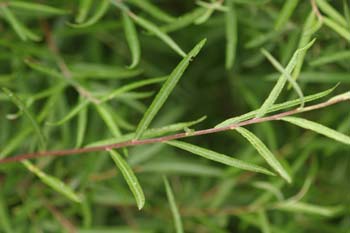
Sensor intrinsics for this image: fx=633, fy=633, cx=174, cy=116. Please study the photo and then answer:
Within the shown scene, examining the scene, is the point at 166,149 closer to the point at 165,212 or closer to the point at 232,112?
the point at 165,212

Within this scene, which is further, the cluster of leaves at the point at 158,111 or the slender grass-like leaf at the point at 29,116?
the cluster of leaves at the point at 158,111

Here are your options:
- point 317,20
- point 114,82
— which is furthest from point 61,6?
point 317,20

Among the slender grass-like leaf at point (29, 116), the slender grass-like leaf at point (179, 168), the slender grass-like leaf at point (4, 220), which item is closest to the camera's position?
the slender grass-like leaf at point (29, 116)

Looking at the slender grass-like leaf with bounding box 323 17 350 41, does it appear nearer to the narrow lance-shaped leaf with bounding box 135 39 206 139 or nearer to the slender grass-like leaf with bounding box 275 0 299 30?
the slender grass-like leaf with bounding box 275 0 299 30

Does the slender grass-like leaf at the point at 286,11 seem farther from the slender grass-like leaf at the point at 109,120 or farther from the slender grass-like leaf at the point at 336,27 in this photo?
the slender grass-like leaf at the point at 109,120

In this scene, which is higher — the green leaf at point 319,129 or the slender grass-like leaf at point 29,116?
the slender grass-like leaf at point 29,116

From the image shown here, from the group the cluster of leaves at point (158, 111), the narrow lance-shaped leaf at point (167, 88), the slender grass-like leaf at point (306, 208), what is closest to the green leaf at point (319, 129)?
the narrow lance-shaped leaf at point (167, 88)

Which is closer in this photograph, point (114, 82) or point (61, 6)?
point (61, 6)

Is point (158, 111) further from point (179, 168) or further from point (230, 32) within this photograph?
point (230, 32)
